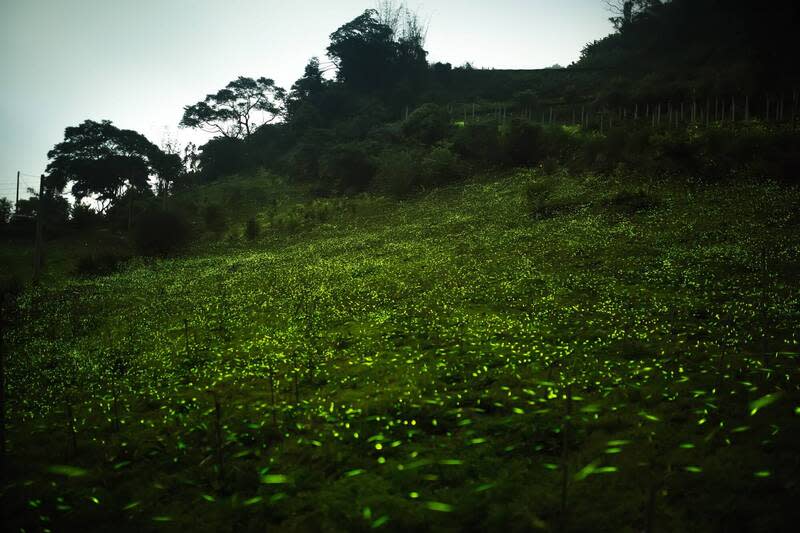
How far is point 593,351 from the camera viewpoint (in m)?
9.16

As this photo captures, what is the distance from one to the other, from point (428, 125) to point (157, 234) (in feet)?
90.3

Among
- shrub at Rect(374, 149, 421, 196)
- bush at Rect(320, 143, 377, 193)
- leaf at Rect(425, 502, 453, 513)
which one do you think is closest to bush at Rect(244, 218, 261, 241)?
bush at Rect(320, 143, 377, 193)

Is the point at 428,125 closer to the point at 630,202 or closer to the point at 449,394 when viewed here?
the point at 630,202

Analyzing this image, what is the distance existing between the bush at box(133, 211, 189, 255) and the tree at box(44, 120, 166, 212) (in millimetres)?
18694

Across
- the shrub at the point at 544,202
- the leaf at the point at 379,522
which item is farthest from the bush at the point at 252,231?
the leaf at the point at 379,522

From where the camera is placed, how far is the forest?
16.7 ft

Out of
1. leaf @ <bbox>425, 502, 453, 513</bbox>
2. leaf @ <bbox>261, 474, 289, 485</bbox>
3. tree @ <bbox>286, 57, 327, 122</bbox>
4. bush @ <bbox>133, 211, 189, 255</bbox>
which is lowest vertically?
leaf @ <bbox>261, 474, 289, 485</bbox>

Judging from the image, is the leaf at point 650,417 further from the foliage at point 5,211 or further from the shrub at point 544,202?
the foliage at point 5,211

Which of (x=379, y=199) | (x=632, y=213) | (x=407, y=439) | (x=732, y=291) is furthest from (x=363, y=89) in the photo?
(x=407, y=439)

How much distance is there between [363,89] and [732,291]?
57249 mm

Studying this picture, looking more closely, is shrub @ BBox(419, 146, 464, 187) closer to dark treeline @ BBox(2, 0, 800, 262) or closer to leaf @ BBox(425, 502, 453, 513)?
dark treeline @ BBox(2, 0, 800, 262)

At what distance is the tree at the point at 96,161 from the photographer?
48469 millimetres

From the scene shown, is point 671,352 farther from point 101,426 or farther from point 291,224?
point 291,224

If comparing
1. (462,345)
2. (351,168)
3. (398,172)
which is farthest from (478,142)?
(462,345)
